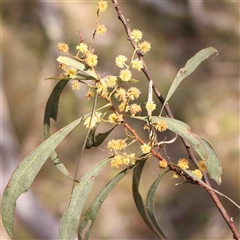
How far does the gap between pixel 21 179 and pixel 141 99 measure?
1.92 m

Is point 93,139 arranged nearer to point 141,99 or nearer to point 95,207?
point 95,207

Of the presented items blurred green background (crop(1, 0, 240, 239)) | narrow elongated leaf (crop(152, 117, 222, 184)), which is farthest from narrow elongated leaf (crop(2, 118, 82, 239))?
blurred green background (crop(1, 0, 240, 239))

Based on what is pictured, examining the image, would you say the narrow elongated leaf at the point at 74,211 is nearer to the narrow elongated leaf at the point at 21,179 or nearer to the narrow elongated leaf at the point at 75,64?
the narrow elongated leaf at the point at 21,179

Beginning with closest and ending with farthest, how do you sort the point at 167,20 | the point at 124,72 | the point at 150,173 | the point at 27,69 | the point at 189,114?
the point at 124,72 < the point at 150,173 < the point at 189,114 < the point at 27,69 < the point at 167,20

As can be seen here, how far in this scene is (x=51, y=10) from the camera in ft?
11.8

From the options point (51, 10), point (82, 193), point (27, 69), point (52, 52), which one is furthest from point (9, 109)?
point (82, 193)

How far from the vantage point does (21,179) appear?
0.70 metres

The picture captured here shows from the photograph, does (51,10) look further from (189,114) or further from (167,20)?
(189,114)

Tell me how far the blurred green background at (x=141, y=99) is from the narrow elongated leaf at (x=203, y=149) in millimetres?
1646

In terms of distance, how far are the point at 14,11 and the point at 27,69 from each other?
33.6 inches

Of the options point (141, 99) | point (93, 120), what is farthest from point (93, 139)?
point (141, 99)

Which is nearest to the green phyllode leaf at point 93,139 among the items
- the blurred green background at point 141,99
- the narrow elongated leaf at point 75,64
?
the narrow elongated leaf at point 75,64

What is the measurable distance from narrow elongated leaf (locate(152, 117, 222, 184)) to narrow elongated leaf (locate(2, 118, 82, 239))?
8.5 inches

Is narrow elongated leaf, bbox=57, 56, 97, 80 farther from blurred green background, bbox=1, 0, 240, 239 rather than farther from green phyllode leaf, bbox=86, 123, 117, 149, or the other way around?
blurred green background, bbox=1, 0, 240, 239
